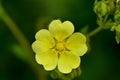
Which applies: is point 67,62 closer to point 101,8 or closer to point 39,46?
point 39,46

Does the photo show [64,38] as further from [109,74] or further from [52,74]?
[109,74]

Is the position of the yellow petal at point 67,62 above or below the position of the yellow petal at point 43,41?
below

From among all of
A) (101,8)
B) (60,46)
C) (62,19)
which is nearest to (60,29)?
(60,46)

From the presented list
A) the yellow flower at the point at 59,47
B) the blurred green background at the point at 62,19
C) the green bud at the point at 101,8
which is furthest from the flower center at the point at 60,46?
the blurred green background at the point at 62,19

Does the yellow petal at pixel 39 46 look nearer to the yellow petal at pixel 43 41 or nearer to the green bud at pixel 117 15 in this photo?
the yellow petal at pixel 43 41

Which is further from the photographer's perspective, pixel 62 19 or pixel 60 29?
pixel 62 19

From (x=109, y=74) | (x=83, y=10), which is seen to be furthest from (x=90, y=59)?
(x=83, y=10)

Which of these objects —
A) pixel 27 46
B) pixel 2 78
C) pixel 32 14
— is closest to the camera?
pixel 27 46
